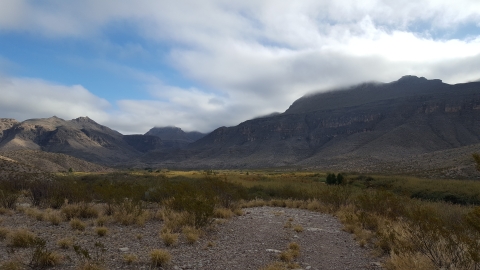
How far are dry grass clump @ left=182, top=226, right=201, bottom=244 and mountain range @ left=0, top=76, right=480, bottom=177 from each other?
1771 inches

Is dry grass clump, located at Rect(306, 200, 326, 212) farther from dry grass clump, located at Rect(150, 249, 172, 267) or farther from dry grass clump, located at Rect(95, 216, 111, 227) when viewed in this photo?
dry grass clump, located at Rect(150, 249, 172, 267)

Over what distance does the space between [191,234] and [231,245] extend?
1286mm

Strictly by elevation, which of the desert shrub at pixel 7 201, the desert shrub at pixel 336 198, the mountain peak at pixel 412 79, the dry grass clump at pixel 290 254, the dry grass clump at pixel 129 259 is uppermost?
the mountain peak at pixel 412 79

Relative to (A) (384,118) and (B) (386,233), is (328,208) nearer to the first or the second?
(B) (386,233)

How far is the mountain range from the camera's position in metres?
94.3

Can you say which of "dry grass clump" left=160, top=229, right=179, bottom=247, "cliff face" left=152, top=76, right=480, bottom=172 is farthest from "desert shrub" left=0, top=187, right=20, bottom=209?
"cliff face" left=152, top=76, right=480, bottom=172

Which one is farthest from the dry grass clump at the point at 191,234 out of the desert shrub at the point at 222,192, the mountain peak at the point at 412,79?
the mountain peak at the point at 412,79

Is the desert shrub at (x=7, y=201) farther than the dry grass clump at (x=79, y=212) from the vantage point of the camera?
Yes

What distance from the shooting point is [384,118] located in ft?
427

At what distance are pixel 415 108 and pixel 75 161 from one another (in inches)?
4774

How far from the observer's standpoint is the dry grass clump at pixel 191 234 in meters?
9.72

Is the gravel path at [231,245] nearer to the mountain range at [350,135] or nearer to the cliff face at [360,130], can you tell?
the mountain range at [350,135]

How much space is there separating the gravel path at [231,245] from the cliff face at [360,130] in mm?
73043

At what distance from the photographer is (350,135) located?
Answer: 13088 cm
